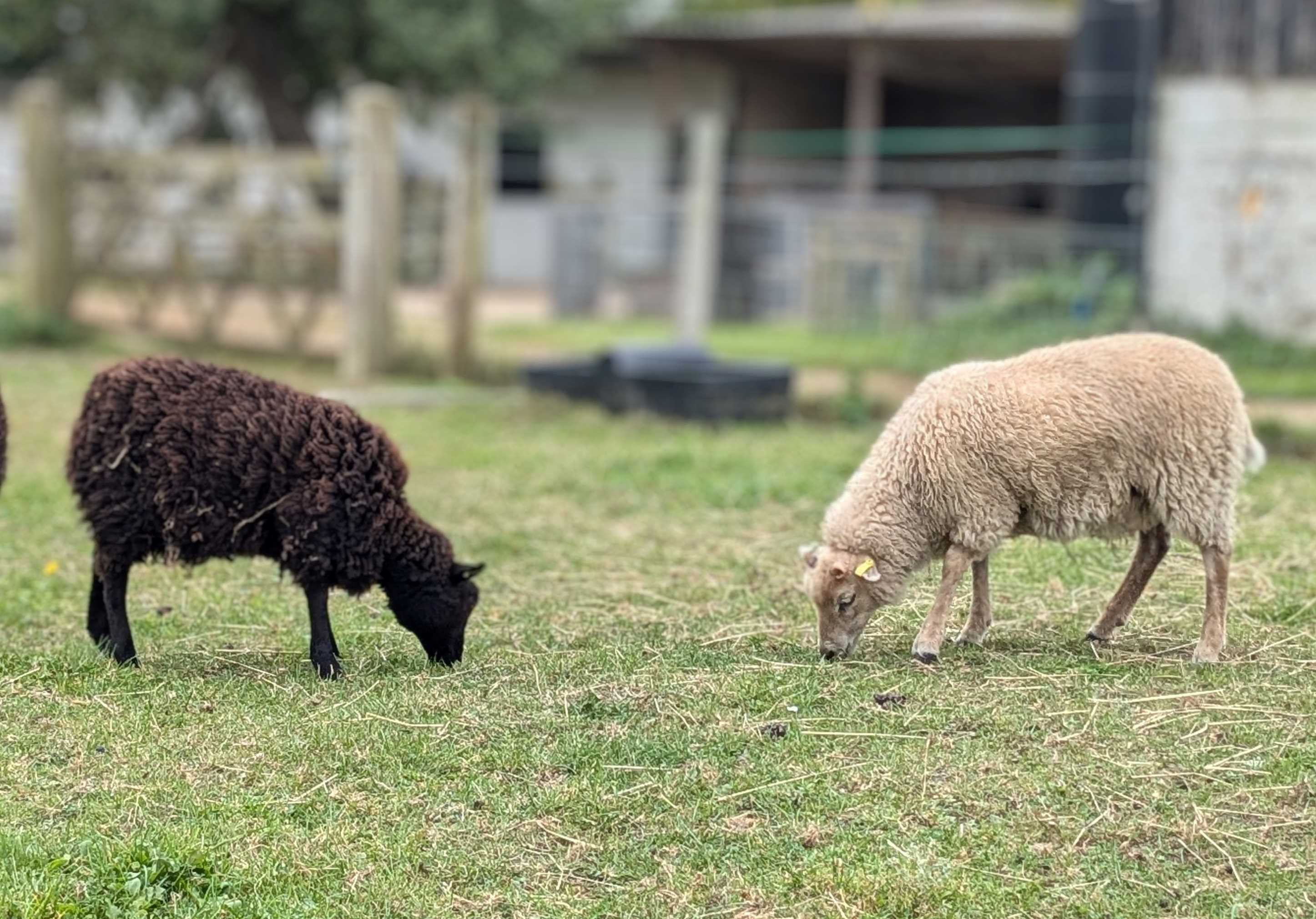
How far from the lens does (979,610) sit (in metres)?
6.08

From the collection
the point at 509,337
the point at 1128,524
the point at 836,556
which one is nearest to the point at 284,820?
the point at 836,556

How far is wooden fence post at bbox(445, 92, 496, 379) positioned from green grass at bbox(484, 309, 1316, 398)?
77 centimetres

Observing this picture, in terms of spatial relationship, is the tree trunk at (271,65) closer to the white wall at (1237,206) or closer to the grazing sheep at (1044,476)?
the white wall at (1237,206)

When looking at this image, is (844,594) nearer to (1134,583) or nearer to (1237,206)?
(1134,583)

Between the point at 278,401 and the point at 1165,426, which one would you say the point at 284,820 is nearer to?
the point at 278,401

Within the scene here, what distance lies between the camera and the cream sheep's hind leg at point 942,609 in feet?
19.1

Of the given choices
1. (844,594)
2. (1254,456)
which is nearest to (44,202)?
(844,594)

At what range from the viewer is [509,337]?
724 inches

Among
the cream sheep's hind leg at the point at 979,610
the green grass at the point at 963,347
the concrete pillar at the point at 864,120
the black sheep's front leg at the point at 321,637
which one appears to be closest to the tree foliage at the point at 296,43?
the concrete pillar at the point at 864,120

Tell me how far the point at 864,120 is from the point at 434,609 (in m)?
18.9

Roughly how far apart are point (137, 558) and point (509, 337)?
1263 cm

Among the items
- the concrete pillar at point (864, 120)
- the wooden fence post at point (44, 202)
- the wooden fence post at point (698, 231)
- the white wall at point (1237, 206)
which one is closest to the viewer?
the wooden fence post at point (698, 231)

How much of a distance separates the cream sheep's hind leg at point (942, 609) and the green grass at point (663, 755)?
0.08 meters

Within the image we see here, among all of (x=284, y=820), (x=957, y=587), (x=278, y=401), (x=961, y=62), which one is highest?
(x=961, y=62)
